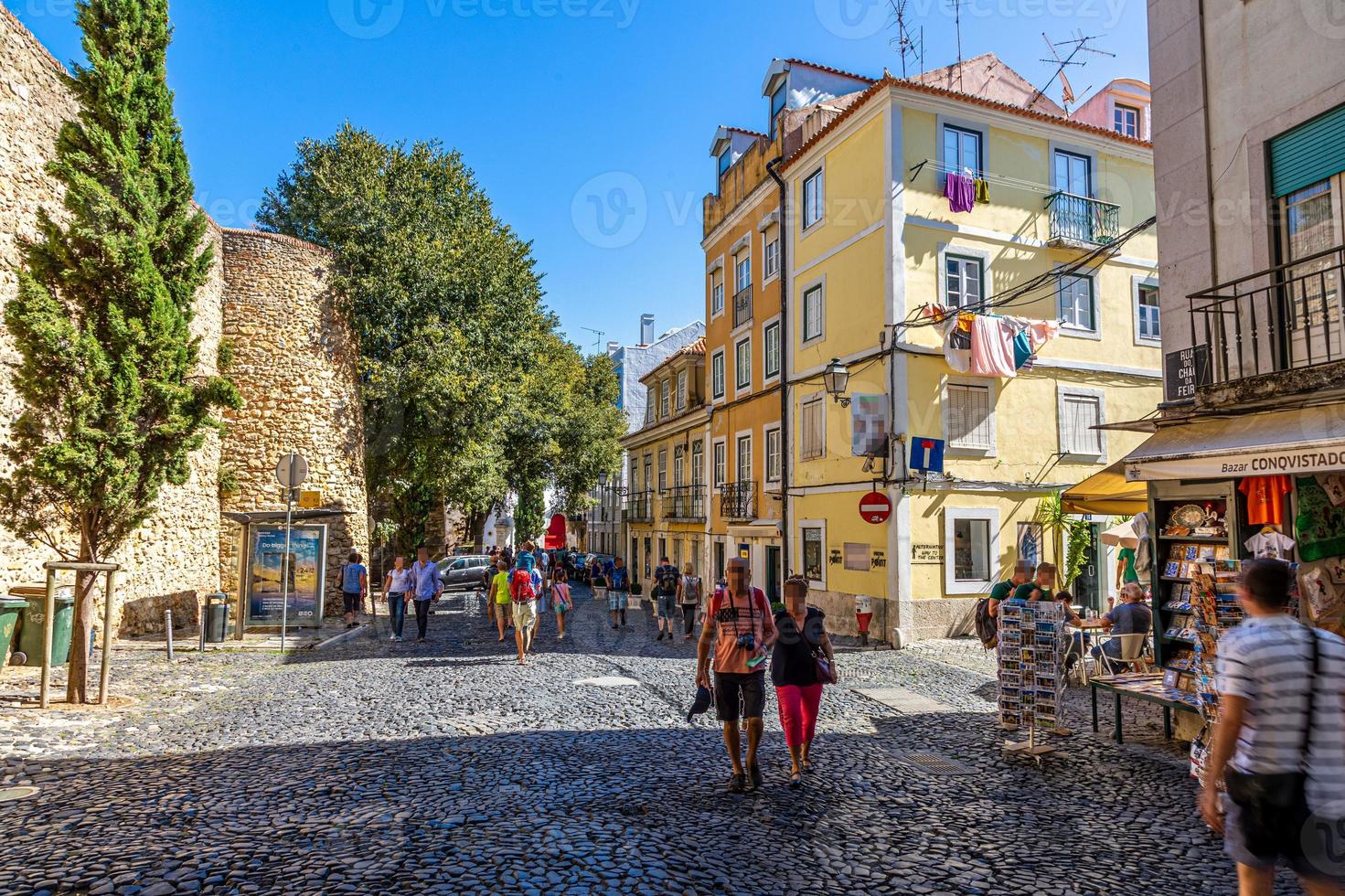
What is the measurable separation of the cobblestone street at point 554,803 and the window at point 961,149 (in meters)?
12.5

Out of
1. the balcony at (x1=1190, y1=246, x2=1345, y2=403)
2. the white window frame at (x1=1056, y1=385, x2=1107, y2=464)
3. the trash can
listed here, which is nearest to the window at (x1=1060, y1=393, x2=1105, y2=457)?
the white window frame at (x1=1056, y1=385, x2=1107, y2=464)

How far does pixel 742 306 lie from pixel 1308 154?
17780 mm

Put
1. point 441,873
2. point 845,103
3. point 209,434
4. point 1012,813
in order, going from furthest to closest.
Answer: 1. point 845,103
2. point 209,434
3. point 1012,813
4. point 441,873

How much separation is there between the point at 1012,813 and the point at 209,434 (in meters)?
19.2

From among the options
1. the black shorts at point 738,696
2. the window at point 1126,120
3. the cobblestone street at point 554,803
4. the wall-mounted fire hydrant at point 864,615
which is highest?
the window at point 1126,120

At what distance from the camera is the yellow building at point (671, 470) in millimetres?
29281

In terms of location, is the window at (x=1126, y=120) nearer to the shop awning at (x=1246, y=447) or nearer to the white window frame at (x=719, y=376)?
the white window frame at (x=719, y=376)

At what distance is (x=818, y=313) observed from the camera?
2094cm

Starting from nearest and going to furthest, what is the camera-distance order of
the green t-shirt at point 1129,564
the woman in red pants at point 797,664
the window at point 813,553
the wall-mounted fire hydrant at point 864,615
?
the woman in red pants at point 797,664
the green t-shirt at point 1129,564
the wall-mounted fire hydrant at point 864,615
the window at point 813,553

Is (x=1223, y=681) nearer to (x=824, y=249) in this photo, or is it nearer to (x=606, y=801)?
(x=606, y=801)

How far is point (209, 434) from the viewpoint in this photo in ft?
64.0

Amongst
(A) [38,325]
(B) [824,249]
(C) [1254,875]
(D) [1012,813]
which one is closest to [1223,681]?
(C) [1254,875]

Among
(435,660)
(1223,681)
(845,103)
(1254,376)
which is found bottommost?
(435,660)

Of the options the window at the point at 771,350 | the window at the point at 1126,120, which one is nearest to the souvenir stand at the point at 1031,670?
the window at the point at 771,350
